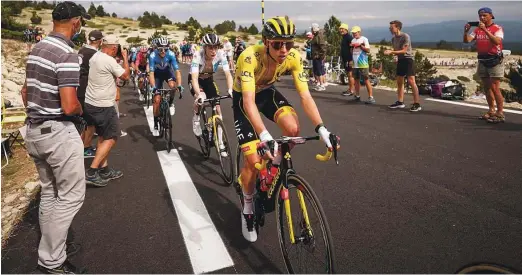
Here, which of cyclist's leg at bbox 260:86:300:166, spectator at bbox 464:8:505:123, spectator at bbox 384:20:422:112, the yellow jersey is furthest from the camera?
spectator at bbox 384:20:422:112

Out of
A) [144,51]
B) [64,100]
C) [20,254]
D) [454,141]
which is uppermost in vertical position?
[144,51]

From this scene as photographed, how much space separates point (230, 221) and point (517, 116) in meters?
7.47

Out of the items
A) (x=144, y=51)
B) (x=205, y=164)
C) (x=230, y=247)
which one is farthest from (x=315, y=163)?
(x=144, y=51)

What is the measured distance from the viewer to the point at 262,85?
13.0ft

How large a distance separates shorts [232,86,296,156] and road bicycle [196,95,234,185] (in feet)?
4.20

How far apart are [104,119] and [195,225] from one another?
109 inches

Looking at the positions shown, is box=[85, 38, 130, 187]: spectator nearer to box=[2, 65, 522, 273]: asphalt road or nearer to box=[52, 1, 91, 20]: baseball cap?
box=[2, 65, 522, 273]: asphalt road

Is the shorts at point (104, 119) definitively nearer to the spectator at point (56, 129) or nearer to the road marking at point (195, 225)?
the road marking at point (195, 225)

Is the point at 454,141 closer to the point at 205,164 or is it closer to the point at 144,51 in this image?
the point at 205,164

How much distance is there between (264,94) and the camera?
4.02 m

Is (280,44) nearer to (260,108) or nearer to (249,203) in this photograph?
(260,108)

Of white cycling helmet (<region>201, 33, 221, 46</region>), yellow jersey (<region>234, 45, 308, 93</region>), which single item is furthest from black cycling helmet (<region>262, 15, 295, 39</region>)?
white cycling helmet (<region>201, 33, 221, 46</region>)

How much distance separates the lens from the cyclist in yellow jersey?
319cm

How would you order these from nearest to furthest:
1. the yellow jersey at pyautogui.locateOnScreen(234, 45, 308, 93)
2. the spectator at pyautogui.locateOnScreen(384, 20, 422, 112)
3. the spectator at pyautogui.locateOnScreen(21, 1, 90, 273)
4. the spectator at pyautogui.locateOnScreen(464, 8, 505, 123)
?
the spectator at pyautogui.locateOnScreen(21, 1, 90, 273), the yellow jersey at pyautogui.locateOnScreen(234, 45, 308, 93), the spectator at pyautogui.locateOnScreen(464, 8, 505, 123), the spectator at pyautogui.locateOnScreen(384, 20, 422, 112)
